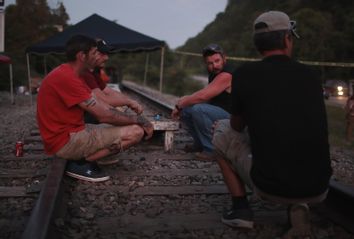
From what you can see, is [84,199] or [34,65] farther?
[34,65]

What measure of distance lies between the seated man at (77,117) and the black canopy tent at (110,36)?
10.6 m

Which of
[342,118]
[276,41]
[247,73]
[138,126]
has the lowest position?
[342,118]

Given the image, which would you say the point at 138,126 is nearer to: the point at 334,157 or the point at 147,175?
the point at 147,175

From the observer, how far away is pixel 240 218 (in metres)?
3.15

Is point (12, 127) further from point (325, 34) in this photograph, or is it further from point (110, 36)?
point (325, 34)

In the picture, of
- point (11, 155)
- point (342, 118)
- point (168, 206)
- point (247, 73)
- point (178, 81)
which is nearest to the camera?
point (247, 73)

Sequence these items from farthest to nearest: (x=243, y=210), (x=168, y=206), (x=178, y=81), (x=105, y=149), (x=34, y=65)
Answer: (x=178, y=81)
(x=34, y=65)
(x=105, y=149)
(x=168, y=206)
(x=243, y=210)

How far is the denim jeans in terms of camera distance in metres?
5.07

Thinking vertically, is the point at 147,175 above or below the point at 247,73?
below

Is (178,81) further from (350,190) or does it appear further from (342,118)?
(350,190)

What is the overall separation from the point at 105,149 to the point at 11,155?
1.83 m

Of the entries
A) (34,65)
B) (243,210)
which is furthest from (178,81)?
(243,210)

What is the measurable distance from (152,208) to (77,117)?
1170 mm

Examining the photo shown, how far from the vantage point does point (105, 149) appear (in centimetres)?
435
